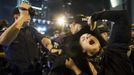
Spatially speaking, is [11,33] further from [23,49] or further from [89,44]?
[89,44]

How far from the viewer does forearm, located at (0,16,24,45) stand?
2436mm

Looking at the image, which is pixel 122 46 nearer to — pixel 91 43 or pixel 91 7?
pixel 91 43

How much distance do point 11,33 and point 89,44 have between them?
0.94m

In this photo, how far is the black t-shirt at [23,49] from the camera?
2.60 metres

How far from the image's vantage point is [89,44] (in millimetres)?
1718

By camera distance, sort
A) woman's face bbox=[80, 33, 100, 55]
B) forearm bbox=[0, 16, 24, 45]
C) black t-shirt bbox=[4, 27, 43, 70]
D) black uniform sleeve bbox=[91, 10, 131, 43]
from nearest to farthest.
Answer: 1. woman's face bbox=[80, 33, 100, 55]
2. black uniform sleeve bbox=[91, 10, 131, 43]
3. forearm bbox=[0, 16, 24, 45]
4. black t-shirt bbox=[4, 27, 43, 70]

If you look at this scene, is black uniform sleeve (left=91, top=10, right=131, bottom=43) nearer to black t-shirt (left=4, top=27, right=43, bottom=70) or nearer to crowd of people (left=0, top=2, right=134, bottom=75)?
crowd of people (left=0, top=2, right=134, bottom=75)

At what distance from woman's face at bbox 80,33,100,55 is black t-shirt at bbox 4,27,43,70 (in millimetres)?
999

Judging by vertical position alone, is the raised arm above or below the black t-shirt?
above

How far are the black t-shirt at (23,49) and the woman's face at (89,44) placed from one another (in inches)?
39.3

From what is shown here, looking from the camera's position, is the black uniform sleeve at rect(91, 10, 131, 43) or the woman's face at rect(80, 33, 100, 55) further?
the black uniform sleeve at rect(91, 10, 131, 43)

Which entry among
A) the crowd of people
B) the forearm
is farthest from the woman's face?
the forearm

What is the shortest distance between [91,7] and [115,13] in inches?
300

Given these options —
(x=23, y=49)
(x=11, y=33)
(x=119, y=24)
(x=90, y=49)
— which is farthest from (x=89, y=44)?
(x=23, y=49)
